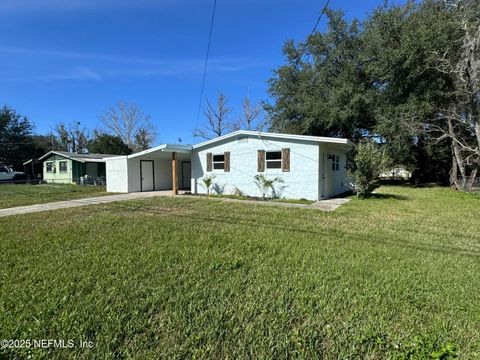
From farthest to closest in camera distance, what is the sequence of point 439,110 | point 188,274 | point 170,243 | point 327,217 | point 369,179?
point 439,110, point 369,179, point 327,217, point 170,243, point 188,274

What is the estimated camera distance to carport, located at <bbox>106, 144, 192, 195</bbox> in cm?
1557

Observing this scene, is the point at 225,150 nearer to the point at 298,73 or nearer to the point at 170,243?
the point at 170,243

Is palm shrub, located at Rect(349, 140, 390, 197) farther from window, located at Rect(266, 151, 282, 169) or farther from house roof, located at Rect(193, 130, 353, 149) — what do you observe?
window, located at Rect(266, 151, 282, 169)

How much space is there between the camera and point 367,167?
11.5 metres

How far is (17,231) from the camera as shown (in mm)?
5996

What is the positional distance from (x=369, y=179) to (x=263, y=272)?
981 centimetres

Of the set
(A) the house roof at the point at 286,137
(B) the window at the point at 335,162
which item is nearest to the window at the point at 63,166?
(A) the house roof at the point at 286,137

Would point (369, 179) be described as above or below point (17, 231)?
above

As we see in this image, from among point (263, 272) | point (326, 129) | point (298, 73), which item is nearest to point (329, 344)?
point (263, 272)

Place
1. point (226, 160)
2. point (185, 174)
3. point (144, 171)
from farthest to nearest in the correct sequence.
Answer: point (185, 174) → point (144, 171) → point (226, 160)

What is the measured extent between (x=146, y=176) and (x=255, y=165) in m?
7.85

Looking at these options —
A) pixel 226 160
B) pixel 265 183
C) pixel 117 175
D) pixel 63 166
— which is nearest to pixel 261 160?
pixel 265 183

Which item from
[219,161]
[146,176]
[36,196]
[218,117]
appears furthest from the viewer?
[218,117]

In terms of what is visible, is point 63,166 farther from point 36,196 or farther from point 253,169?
point 253,169
